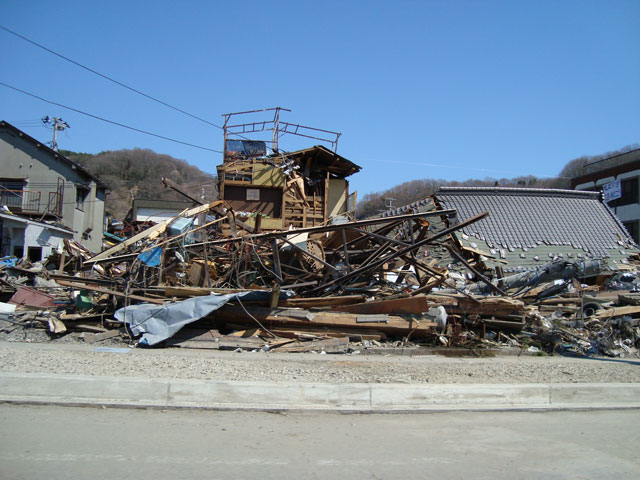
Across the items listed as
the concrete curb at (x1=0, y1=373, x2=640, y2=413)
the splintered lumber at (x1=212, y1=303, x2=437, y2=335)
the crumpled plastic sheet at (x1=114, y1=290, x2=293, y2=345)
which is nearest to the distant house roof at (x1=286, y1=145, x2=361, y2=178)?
the splintered lumber at (x1=212, y1=303, x2=437, y2=335)

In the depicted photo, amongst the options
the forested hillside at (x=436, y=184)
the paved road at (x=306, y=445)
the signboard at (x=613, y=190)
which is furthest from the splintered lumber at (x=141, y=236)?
the forested hillside at (x=436, y=184)

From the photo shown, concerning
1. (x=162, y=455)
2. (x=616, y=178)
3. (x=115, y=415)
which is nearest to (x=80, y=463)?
(x=162, y=455)

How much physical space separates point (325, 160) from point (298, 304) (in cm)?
1301

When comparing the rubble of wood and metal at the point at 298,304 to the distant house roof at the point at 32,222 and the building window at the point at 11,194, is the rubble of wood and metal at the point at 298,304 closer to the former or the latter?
the distant house roof at the point at 32,222

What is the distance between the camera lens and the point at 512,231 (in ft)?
60.5

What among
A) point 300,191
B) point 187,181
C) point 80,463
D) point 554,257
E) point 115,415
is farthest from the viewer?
point 187,181

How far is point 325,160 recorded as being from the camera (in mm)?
21609

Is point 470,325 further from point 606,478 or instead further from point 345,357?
point 606,478

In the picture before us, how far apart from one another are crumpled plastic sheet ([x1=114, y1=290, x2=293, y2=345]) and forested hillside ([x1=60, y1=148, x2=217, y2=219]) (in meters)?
55.9

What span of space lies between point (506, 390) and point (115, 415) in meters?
4.82

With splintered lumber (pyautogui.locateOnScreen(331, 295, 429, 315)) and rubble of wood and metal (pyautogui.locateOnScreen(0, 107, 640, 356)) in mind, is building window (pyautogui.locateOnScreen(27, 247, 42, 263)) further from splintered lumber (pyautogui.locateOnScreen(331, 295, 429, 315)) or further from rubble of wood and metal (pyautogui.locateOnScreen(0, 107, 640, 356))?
splintered lumber (pyautogui.locateOnScreen(331, 295, 429, 315))

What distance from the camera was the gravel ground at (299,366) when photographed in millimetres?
6484

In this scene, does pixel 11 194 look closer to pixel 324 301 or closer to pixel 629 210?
pixel 324 301

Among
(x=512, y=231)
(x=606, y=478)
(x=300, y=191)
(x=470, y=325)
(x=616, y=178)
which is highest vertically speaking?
(x=616, y=178)
